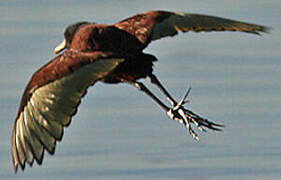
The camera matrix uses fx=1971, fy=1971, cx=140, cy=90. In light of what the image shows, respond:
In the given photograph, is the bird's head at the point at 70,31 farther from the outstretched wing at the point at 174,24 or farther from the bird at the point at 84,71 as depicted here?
the outstretched wing at the point at 174,24

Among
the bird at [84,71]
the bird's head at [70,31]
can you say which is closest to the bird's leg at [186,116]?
the bird at [84,71]

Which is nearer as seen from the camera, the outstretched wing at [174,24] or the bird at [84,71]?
the bird at [84,71]

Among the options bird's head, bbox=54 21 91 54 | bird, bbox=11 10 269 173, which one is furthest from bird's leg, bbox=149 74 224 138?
bird's head, bbox=54 21 91 54

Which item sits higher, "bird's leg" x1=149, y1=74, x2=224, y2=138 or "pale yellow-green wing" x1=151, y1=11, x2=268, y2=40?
"pale yellow-green wing" x1=151, y1=11, x2=268, y2=40

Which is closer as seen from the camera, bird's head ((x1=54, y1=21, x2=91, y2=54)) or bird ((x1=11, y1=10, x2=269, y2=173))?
bird ((x1=11, y1=10, x2=269, y2=173))

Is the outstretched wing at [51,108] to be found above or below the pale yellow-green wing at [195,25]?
below

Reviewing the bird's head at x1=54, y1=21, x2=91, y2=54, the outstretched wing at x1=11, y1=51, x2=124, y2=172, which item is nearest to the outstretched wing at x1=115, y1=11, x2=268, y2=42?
the bird's head at x1=54, y1=21, x2=91, y2=54

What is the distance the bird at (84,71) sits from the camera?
17.0 metres

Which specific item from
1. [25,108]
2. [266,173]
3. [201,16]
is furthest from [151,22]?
[266,173]

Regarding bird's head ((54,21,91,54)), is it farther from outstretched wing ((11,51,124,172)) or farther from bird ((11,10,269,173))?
outstretched wing ((11,51,124,172))

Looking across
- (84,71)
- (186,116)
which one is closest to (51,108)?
(84,71)

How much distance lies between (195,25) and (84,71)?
165cm

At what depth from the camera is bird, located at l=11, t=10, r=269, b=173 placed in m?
17.0

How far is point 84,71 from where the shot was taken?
17094 millimetres
